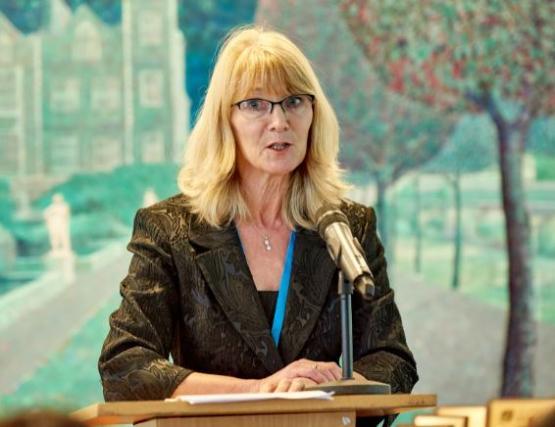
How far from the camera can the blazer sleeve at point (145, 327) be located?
3.17m

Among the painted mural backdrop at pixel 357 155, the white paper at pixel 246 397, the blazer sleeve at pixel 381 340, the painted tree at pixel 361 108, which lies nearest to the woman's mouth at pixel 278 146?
the blazer sleeve at pixel 381 340

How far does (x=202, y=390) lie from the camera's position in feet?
10.3

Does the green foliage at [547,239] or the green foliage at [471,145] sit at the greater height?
the green foliage at [471,145]

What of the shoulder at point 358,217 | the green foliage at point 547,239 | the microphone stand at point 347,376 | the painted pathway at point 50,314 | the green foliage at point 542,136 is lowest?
the painted pathway at point 50,314

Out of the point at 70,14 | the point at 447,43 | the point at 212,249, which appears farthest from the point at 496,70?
the point at 212,249

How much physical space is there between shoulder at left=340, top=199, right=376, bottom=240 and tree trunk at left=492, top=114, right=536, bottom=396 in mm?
3796

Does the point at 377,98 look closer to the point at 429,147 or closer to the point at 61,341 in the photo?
the point at 429,147

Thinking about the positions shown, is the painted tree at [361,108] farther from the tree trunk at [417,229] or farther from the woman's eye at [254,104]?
the woman's eye at [254,104]

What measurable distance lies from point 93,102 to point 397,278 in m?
1.89

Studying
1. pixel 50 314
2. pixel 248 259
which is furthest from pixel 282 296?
pixel 50 314

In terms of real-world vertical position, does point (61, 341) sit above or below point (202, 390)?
below

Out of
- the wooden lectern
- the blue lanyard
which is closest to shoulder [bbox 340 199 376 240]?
the blue lanyard

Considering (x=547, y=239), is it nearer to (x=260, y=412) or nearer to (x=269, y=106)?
(x=269, y=106)

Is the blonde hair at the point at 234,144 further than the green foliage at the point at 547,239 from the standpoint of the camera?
No
